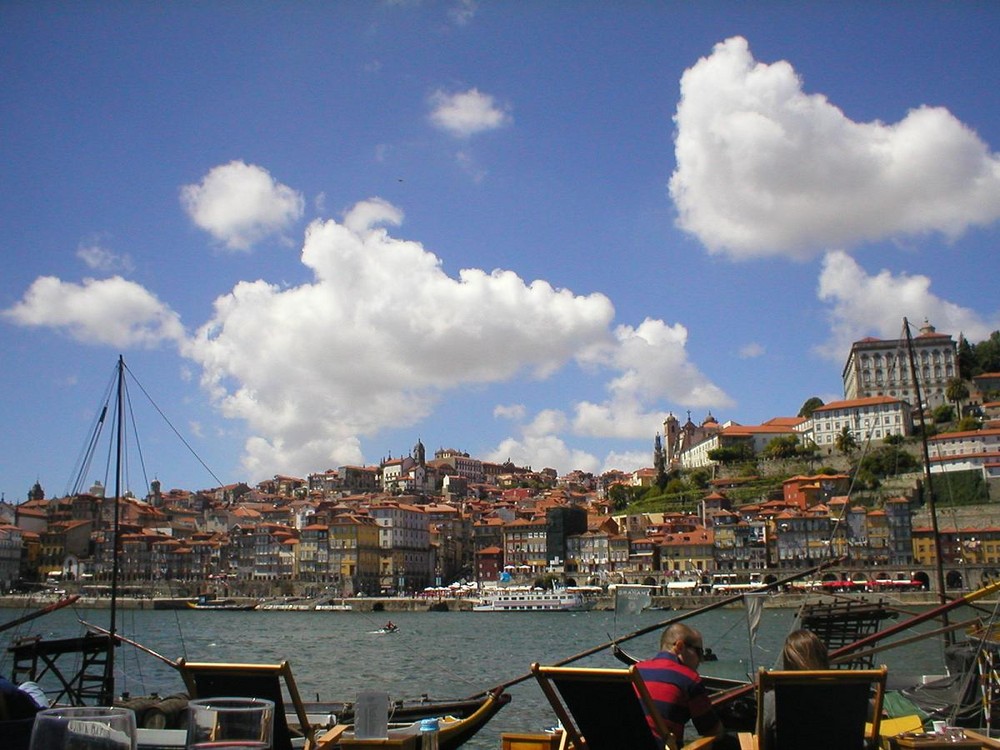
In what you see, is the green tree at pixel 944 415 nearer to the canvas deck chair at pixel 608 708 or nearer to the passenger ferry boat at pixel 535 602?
the passenger ferry boat at pixel 535 602

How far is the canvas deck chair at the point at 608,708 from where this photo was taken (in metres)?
4.32

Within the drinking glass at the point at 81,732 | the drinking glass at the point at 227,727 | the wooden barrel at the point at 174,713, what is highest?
the drinking glass at the point at 81,732

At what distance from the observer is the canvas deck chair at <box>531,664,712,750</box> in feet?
14.2

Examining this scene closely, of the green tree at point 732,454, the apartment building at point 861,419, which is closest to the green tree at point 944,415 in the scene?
the apartment building at point 861,419

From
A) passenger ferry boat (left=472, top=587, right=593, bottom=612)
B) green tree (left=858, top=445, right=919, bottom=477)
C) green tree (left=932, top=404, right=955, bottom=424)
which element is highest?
green tree (left=932, top=404, right=955, bottom=424)

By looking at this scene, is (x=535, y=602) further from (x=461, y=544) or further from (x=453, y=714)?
(x=453, y=714)

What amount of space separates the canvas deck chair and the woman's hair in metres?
0.56

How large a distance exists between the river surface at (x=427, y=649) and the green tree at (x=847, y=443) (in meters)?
33.0

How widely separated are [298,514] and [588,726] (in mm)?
105097

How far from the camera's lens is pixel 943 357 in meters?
102

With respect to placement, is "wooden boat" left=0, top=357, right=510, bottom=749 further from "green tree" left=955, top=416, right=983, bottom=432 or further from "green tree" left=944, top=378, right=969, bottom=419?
"green tree" left=944, top=378, right=969, bottom=419

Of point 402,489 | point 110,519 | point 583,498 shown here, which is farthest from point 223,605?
point 583,498

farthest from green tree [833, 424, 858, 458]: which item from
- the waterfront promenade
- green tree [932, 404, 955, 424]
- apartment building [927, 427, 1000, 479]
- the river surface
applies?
the river surface

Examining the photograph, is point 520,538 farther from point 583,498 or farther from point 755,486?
point 583,498
